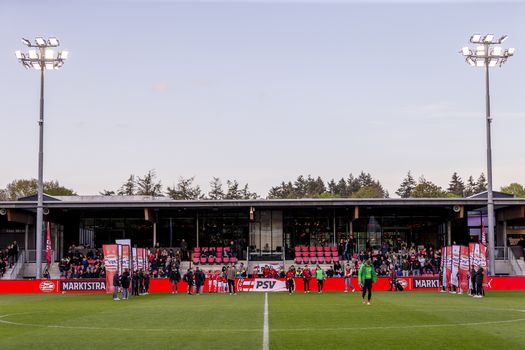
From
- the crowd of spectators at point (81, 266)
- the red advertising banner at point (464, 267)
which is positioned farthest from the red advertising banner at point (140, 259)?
the red advertising banner at point (464, 267)

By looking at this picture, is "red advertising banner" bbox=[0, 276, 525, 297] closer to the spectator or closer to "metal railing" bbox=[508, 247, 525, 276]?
the spectator

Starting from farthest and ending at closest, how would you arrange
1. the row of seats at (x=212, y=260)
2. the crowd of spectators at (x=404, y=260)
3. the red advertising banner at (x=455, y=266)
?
the row of seats at (x=212, y=260) → the crowd of spectators at (x=404, y=260) → the red advertising banner at (x=455, y=266)

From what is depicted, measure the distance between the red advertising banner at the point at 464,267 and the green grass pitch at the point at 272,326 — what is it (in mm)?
10880

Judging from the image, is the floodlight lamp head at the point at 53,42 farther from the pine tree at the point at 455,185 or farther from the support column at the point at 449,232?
the pine tree at the point at 455,185

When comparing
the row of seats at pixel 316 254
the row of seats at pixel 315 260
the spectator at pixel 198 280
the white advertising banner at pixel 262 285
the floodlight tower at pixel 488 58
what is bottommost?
the white advertising banner at pixel 262 285

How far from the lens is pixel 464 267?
43312 millimetres

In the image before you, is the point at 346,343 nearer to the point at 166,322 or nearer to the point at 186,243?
the point at 166,322

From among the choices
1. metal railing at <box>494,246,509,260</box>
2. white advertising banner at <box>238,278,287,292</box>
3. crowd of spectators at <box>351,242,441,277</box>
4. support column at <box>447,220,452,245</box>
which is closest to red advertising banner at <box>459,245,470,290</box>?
crowd of spectators at <box>351,242,441,277</box>

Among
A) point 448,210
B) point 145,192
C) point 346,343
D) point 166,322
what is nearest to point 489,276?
point 448,210

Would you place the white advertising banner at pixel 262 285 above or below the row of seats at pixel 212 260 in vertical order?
below

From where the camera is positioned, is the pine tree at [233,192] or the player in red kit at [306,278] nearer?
the player in red kit at [306,278]

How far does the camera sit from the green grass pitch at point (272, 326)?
58.7 ft

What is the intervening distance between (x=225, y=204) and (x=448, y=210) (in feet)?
59.0

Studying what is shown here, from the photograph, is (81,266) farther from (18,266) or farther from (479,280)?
(479,280)
